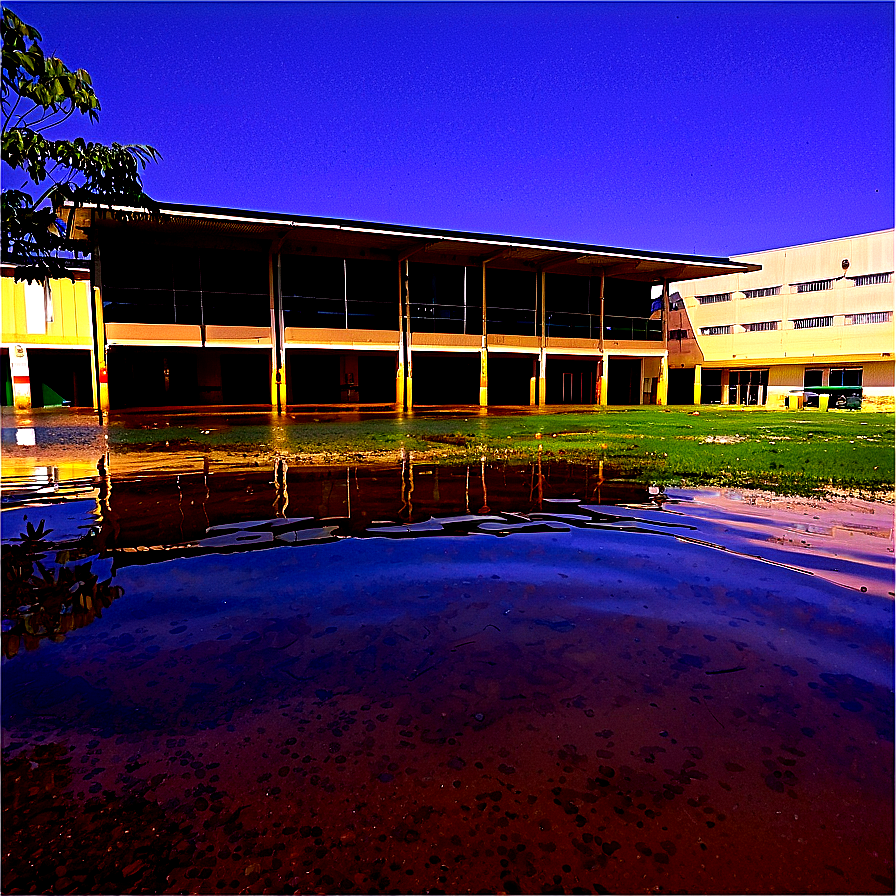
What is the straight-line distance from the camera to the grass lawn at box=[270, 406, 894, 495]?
5.73 metres

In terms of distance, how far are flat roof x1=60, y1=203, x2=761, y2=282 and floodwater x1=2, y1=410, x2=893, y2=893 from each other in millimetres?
15779

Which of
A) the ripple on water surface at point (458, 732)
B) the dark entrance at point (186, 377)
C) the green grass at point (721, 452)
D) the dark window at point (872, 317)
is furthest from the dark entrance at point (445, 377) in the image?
the dark window at point (872, 317)

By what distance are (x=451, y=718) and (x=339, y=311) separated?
22390 mm

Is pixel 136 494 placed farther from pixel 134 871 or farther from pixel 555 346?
pixel 555 346

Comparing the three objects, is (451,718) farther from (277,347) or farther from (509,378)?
(509,378)

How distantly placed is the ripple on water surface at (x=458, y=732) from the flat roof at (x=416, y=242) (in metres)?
16.1

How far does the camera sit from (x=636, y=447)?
827cm

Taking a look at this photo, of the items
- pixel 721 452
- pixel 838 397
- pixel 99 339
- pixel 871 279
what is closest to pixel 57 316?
pixel 99 339

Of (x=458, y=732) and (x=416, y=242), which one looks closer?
(x=458, y=732)

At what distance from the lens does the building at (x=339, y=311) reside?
1995 centimetres

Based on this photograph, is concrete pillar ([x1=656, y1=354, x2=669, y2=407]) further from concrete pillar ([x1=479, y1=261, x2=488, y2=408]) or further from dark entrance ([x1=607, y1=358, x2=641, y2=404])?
concrete pillar ([x1=479, y1=261, x2=488, y2=408])

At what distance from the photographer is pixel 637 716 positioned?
1.62 metres

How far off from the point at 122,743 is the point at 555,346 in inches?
994

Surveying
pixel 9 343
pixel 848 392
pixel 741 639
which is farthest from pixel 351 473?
pixel 848 392
